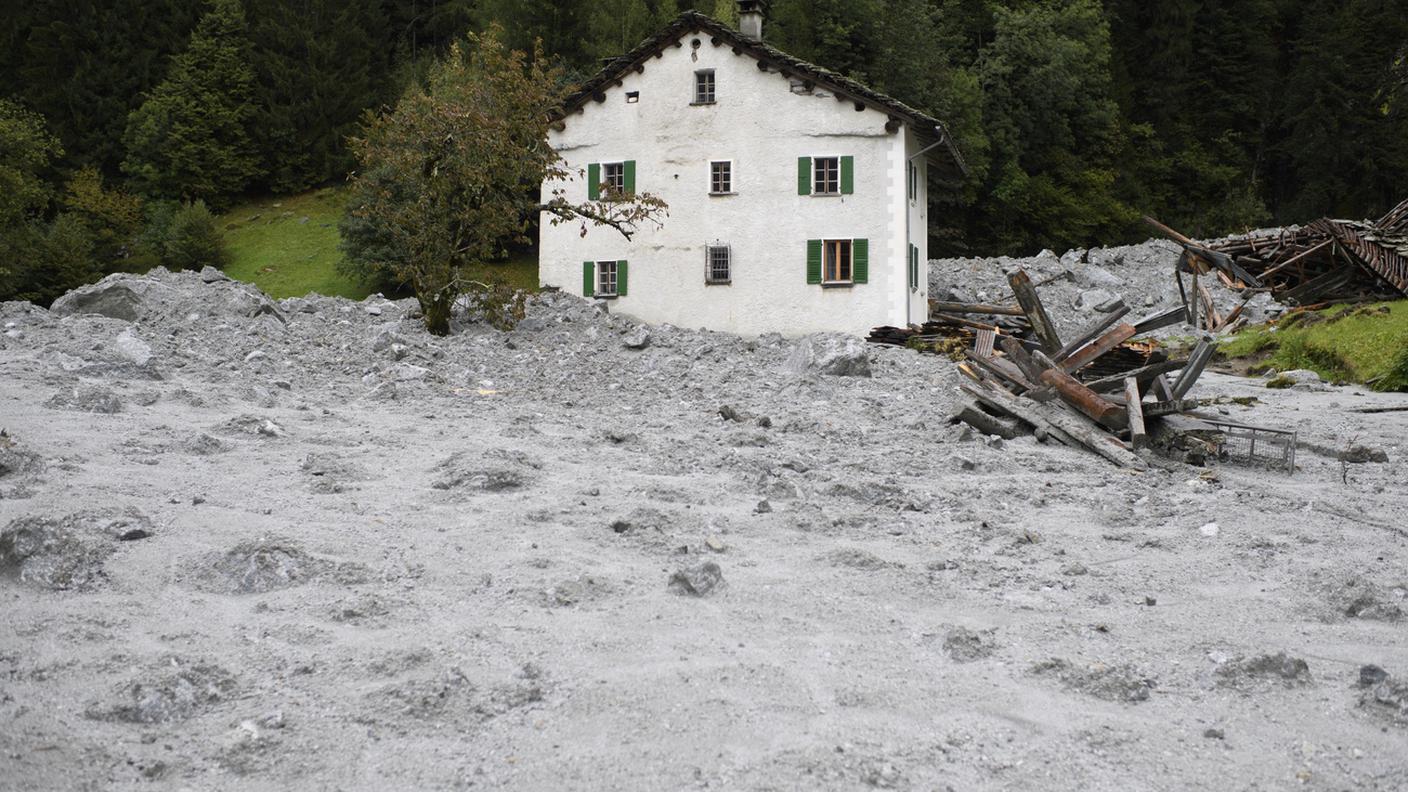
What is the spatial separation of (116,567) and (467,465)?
13.1 feet

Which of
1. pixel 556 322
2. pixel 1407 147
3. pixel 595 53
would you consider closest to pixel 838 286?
pixel 556 322

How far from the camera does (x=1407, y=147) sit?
58.4 metres

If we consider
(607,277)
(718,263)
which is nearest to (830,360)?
(718,263)

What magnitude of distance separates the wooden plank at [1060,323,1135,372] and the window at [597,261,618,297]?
55.0ft

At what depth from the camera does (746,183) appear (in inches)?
1168

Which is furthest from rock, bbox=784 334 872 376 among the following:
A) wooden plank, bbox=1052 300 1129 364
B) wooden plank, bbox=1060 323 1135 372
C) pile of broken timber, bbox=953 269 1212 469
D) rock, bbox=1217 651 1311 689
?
rock, bbox=1217 651 1311 689

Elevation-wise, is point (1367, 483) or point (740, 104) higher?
point (740, 104)

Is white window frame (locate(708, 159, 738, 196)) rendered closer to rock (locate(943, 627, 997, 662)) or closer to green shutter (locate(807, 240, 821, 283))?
green shutter (locate(807, 240, 821, 283))

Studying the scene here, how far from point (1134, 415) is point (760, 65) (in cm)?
1808

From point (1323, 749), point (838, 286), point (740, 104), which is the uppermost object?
point (740, 104)

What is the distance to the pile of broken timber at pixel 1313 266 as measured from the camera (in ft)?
101

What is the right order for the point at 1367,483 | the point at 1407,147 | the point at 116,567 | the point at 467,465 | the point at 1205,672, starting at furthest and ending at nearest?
the point at 1407,147, the point at 1367,483, the point at 467,465, the point at 116,567, the point at 1205,672

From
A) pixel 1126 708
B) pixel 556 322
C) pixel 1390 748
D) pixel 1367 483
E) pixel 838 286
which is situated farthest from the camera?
pixel 838 286

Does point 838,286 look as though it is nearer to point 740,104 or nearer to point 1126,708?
point 740,104
